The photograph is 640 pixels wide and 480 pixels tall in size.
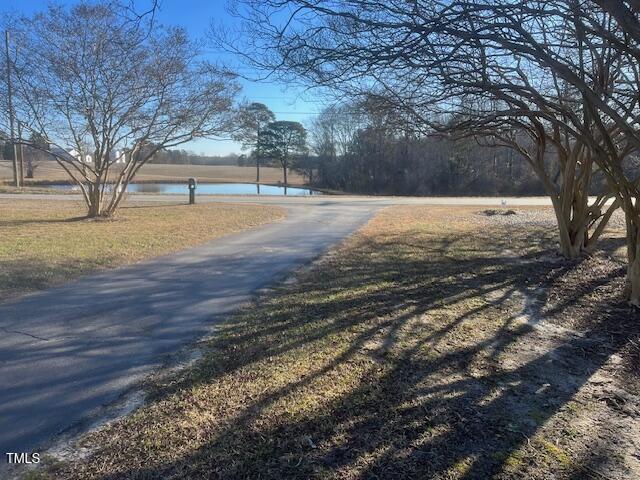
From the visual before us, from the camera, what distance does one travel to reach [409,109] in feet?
26.3

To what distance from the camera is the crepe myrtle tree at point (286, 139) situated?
6059 cm

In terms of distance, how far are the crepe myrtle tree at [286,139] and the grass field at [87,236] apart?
43569 mm

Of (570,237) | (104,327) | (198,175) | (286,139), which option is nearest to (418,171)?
(286,139)

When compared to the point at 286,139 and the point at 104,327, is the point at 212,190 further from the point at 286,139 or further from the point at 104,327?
the point at 104,327

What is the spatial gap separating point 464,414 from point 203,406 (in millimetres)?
1740

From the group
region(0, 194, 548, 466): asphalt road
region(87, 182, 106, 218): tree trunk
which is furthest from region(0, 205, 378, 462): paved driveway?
region(87, 182, 106, 218): tree trunk

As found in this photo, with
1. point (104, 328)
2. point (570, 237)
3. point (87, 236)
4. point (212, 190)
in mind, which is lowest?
point (104, 328)

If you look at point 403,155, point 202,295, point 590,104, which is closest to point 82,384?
point 202,295

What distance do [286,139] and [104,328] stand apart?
191 ft

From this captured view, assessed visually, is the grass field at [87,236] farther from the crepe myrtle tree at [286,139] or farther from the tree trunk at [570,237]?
the crepe myrtle tree at [286,139]

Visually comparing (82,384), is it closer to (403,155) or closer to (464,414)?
(464,414)

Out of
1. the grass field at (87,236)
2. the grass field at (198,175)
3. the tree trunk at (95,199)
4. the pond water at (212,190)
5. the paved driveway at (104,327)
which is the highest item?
the grass field at (198,175)

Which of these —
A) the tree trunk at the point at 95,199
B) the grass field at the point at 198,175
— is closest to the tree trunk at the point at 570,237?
the tree trunk at the point at 95,199

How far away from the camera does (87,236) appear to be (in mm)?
10750
